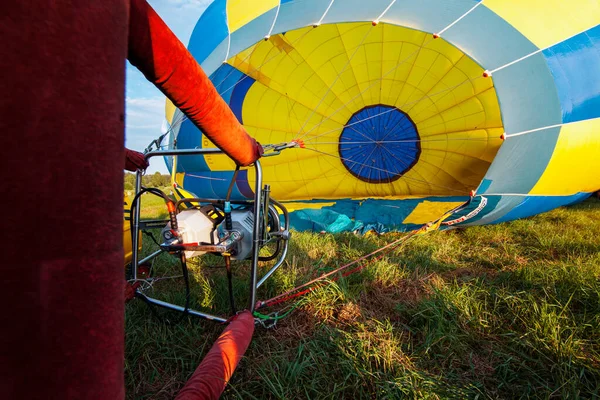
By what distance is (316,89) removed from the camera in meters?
4.50

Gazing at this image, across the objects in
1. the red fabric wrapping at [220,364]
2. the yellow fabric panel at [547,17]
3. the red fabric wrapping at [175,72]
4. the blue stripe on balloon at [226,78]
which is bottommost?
the red fabric wrapping at [220,364]

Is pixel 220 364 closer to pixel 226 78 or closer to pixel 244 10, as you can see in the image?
pixel 244 10

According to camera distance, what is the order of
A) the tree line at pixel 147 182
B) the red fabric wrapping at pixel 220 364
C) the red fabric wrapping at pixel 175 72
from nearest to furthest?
the red fabric wrapping at pixel 175 72, the red fabric wrapping at pixel 220 364, the tree line at pixel 147 182

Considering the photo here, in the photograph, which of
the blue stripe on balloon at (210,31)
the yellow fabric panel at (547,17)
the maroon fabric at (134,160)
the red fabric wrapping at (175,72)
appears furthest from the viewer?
the blue stripe on balloon at (210,31)

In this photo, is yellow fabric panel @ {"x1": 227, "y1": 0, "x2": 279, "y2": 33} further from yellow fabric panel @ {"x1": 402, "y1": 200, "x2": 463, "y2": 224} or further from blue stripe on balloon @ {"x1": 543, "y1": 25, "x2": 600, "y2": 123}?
yellow fabric panel @ {"x1": 402, "y1": 200, "x2": 463, "y2": 224}

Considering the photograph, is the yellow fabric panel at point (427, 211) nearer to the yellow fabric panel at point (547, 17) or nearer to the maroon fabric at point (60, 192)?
the yellow fabric panel at point (547, 17)

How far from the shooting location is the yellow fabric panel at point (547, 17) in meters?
2.55

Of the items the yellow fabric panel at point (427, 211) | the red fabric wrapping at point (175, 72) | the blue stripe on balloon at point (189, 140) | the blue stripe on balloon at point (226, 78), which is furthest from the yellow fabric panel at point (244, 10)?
the yellow fabric panel at point (427, 211)

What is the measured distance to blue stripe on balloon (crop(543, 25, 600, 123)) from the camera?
8.50 ft

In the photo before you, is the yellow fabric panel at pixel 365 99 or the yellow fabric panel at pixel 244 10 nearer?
the yellow fabric panel at pixel 244 10

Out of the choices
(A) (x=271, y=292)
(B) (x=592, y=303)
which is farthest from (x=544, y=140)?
(A) (x=271, y=292)

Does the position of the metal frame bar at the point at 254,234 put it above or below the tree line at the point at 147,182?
below

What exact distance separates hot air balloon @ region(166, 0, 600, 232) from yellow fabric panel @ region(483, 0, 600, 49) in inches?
0.5

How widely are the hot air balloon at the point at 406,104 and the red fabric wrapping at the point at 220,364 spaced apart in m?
0.94
